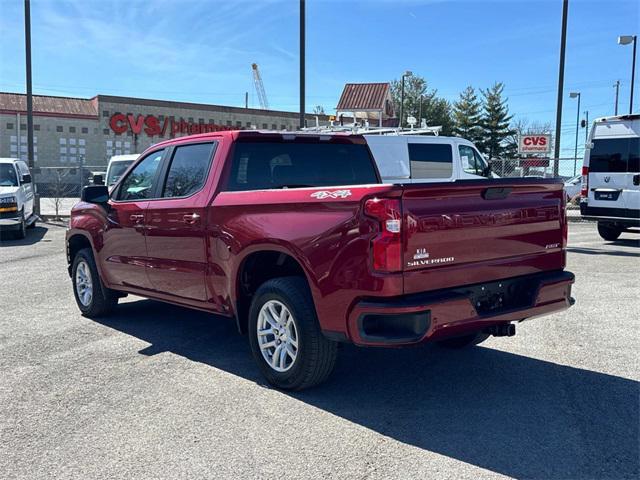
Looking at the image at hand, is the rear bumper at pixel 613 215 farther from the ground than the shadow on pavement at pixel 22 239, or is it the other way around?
the rear bumper at pixel 613 215

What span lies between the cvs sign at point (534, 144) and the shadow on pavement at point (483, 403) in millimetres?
25133

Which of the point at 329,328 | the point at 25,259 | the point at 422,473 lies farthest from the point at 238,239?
the point at 25,259

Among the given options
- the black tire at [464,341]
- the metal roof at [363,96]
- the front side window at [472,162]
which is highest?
the metal roof at [363,96]

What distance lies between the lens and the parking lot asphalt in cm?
343

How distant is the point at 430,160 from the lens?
1462 cm

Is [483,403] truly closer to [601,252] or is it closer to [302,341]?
[302,341]

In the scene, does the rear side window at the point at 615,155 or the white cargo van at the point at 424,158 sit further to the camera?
the white cargo van at the point at 424,158

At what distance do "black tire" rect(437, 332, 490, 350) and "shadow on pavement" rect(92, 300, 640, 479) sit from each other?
0.09 m

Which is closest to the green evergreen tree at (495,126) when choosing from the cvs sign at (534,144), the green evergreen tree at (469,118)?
the green evergreen tree at (469,118)

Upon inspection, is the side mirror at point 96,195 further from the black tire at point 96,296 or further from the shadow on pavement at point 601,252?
the shadow on pavement at point 601,252

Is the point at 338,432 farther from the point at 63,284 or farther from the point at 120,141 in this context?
the point at 120,141

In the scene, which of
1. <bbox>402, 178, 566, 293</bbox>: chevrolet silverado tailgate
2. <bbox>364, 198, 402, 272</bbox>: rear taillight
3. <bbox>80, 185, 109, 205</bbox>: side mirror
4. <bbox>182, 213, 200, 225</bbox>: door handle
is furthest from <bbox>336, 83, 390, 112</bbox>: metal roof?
<bbox>364, 198, 402, 272</bbox>: rear taillight

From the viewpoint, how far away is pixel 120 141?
46.9 m

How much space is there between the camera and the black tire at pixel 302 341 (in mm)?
4246
